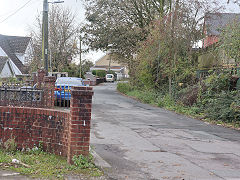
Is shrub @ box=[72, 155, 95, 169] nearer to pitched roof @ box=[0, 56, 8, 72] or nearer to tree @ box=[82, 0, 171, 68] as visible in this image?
tree @ box=[82, 0, 171, 68]

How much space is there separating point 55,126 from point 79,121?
0.98 meters

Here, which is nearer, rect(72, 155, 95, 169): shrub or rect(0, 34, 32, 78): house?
rect(72, 155, 95, 169): shrub

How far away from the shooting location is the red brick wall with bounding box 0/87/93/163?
642 cm

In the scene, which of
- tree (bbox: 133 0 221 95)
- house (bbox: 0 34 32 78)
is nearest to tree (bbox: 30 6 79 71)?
house (bbox: 0 34 32 78)

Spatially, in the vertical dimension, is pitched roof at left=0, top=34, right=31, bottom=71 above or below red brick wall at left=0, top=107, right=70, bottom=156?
above

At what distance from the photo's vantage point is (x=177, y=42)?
22984mm

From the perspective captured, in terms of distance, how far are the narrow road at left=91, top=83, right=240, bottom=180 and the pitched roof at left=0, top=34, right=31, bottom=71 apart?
34578 mm

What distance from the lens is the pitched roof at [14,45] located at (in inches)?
1767

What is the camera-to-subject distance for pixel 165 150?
8.54m

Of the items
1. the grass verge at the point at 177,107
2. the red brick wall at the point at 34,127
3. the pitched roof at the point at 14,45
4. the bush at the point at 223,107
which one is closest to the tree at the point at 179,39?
the grass verge at the point at 177,107

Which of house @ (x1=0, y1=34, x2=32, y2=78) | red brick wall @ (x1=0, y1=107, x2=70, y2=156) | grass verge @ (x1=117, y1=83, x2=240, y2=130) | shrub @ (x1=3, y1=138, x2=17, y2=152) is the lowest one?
grass verge @ (x1=117, y1=83, x2=240, y2=130)

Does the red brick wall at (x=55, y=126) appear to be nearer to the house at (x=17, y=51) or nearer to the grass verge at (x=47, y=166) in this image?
the grass verge at (x=47, y=166)

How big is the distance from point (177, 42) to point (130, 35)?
11.7 m

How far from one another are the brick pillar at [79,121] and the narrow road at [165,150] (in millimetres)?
731
